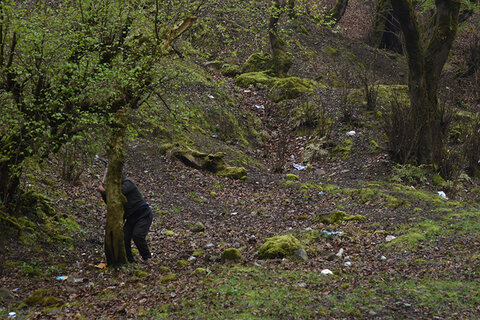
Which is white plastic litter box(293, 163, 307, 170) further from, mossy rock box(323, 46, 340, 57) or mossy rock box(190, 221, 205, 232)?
mossy rock box(323, 46, 340, 57)

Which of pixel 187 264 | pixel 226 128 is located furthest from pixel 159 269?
pixel 226 128

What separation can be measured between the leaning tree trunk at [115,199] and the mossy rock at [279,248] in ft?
6.74

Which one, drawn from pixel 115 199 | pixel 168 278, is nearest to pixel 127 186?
pixel 115 199

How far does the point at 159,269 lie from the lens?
643 centimetres

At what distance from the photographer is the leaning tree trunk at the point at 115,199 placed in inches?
242

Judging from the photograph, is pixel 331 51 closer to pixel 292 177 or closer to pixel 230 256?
pixel 292 177

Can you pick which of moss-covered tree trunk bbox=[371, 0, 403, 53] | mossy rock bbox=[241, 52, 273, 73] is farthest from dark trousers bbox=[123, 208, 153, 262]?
moss-covered tree trunk bbox=[371, 0, 403, 53]

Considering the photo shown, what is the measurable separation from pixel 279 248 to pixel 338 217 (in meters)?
2.39

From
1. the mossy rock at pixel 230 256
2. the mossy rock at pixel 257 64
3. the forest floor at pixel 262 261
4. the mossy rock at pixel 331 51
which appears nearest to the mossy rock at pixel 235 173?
the forest floor at pixel 262 261

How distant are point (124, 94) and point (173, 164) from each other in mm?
5801

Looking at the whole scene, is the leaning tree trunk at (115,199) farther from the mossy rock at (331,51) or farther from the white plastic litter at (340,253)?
the mossy rock at (331,51)

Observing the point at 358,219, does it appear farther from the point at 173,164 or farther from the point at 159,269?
the point at 173,164

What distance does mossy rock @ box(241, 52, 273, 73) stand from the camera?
67.1 ft

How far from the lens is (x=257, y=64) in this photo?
67.4 feet
